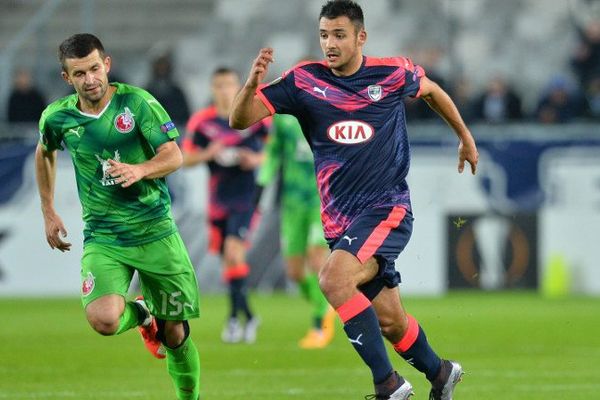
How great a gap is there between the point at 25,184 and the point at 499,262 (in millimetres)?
6185

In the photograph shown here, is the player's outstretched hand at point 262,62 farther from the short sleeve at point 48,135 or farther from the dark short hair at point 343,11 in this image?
the short sleeve at point 48,135

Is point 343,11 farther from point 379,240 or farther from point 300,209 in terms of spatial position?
point 300,209

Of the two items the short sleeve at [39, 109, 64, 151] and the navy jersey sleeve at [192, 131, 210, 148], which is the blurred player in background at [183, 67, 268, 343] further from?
the short sleeve at [39, 109, 64, 151]

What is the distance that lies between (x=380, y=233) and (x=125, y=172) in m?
1.43

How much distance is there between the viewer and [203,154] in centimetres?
1361

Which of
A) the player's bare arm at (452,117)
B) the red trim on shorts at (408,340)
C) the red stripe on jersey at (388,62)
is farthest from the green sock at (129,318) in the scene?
the player's bare arm at (452,117)

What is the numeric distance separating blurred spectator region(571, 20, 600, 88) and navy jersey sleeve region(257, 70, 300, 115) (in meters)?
12.1

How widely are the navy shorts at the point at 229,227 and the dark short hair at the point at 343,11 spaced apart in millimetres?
6014

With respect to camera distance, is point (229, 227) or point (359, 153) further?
point (229, 227)

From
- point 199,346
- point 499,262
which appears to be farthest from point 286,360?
point 499,262

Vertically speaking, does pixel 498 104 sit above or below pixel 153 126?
below

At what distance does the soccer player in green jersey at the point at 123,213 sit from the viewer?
7.74 meters

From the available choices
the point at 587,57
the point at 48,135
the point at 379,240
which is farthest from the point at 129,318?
the point at 587,57

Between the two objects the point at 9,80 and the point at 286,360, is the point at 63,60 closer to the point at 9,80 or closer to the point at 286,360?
the point at 286,360
